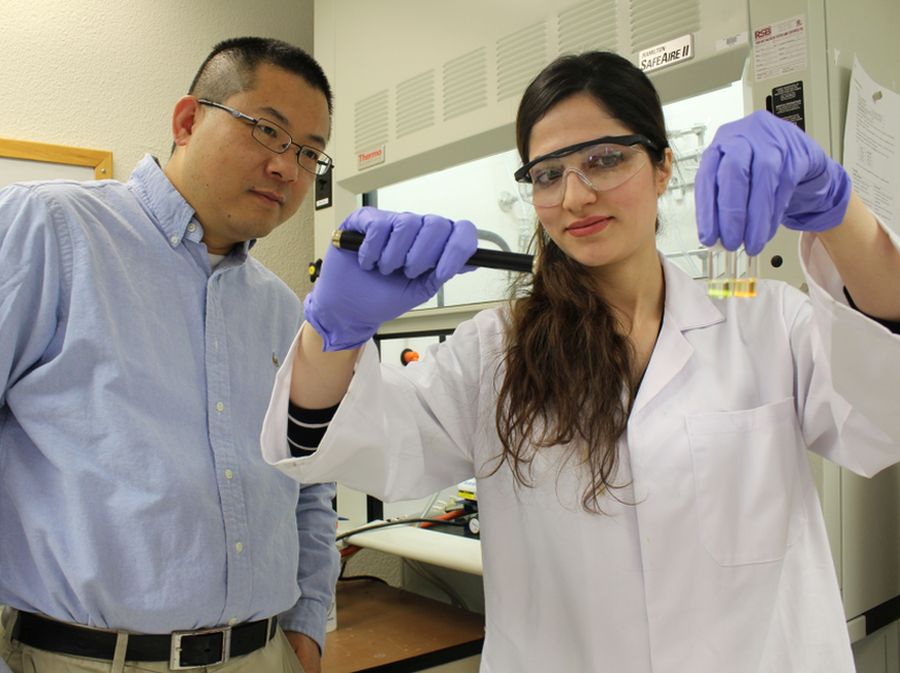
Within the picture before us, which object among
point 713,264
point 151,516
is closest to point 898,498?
point 713,264

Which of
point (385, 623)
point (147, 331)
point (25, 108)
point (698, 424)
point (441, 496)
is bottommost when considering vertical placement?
point (385, 623)

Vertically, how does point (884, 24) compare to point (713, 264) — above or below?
above

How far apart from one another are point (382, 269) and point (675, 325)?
0.47 meters

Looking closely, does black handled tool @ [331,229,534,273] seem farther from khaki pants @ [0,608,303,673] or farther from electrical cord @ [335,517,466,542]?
electrical cord @ [335,517,466,542]

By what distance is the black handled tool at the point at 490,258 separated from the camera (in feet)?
2.82

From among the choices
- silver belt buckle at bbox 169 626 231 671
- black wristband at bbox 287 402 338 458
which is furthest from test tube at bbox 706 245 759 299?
silver belt buckle at bbox 169 626 231 671

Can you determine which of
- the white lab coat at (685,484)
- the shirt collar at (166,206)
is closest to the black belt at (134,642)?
the white lab coat at (685,484)

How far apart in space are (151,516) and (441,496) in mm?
1322

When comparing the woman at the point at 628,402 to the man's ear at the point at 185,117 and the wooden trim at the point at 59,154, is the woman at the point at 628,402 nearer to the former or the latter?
the man's ear at the point at 185,117

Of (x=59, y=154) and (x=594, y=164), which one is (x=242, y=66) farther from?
(x=59, y=154)

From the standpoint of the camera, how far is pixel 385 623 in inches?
74.0

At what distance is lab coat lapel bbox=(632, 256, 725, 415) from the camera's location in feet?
3.30

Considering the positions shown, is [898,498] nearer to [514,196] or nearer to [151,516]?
[514,196]

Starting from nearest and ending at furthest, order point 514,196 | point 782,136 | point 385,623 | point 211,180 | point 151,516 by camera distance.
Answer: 1. point 782,136
2. point 151,516
3. point 211,180
4. point 385,623
5. point 514,196
